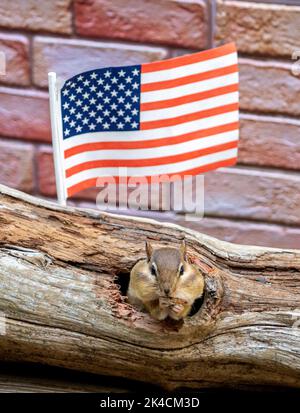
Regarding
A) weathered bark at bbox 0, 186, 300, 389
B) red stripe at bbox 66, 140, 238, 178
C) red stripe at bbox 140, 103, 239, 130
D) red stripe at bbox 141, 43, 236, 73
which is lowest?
weathered bark at bbox 0, 186, 300, 389

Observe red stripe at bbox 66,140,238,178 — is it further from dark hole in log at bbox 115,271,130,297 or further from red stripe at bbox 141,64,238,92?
dark hole in log at bbox 115,271,130,297

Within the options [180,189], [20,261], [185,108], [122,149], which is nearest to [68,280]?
[20,261]

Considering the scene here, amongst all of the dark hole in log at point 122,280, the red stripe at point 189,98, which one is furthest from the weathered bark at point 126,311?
the red stripe at point 189,98

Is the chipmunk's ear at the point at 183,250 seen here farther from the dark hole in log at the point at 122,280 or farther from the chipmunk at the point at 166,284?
the dark hole in log at the point at 122,280

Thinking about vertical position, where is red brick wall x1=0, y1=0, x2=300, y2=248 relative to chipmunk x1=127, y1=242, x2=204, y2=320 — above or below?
above

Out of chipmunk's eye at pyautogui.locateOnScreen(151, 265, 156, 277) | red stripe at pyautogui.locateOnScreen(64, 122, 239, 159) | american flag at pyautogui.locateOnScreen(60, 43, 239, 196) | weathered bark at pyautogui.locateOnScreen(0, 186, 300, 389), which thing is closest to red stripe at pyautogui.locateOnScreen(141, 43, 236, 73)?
american flag at pyautogui.locateOnScreen(60, 43, 239, 196)

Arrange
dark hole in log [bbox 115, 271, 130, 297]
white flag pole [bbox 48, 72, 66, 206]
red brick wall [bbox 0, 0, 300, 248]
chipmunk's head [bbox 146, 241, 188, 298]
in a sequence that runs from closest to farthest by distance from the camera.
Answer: chipmunk's head [bbox 146, 241, 188, 298] < dark hole in log [bbox 115, 271, 130, 297] < white flag pole [bbox 48, 72, 66, 206] < red brick wall [bbox 0, 0, 300, 248]
